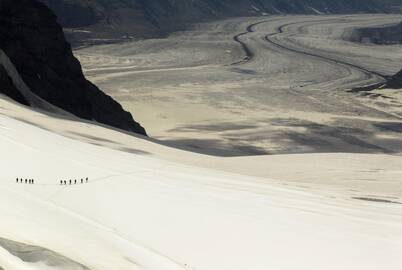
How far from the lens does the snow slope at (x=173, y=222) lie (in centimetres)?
545

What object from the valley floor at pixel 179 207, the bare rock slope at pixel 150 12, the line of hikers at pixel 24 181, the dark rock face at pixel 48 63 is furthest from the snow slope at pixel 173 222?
the bare rock slope at pixel 150 12

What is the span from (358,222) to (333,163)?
25.2 feet

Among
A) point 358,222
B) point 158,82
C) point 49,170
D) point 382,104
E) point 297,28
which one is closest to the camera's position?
point 358,222

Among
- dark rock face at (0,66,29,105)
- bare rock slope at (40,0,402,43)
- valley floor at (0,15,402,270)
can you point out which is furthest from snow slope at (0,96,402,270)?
bare rock slope at (40,0,402,43)

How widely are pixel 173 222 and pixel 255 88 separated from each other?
148 ft

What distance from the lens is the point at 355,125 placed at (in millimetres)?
38750

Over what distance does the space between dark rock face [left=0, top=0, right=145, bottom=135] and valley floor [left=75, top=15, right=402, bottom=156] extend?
327cm

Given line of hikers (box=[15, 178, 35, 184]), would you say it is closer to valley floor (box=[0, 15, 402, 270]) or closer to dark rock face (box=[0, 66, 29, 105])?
valley floor (box=[0, 15, 402, 270])

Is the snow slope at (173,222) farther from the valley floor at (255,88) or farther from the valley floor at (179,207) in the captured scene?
the valley floor at (255,88)

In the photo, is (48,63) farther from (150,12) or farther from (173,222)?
(150,12)

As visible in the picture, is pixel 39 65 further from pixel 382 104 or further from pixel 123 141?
pixel 382 104

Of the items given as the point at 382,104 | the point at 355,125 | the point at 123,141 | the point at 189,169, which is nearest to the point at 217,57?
the point at 382,104

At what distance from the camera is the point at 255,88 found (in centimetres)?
5153

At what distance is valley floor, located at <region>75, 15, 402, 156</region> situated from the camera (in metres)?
34.8
